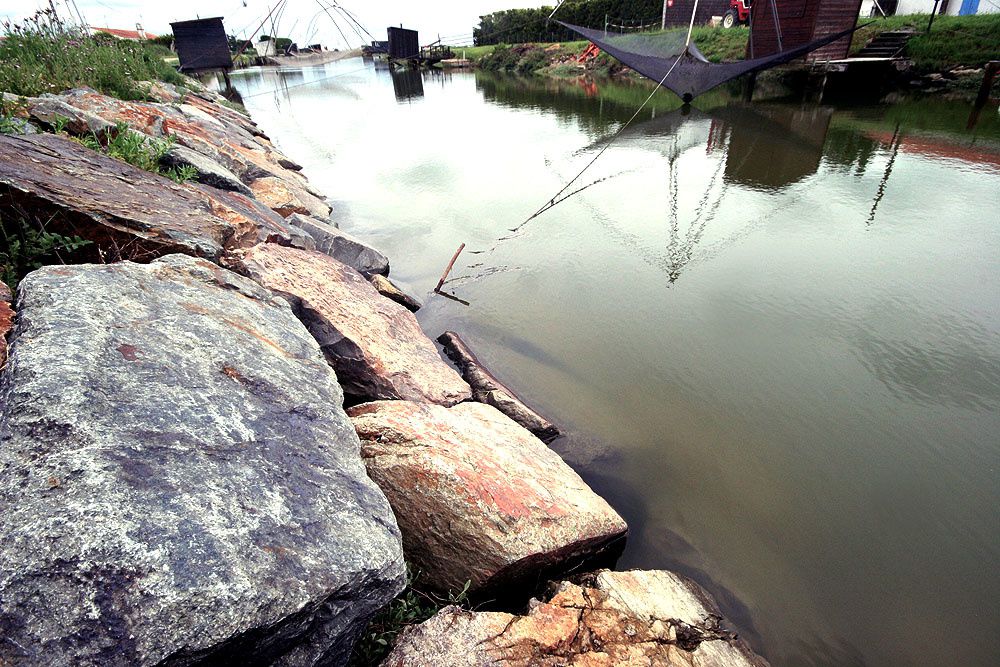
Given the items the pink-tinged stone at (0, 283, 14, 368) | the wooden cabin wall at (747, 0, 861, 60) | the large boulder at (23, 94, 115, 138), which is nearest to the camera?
the pink-tinged stone at (0, 283, 14, 368)

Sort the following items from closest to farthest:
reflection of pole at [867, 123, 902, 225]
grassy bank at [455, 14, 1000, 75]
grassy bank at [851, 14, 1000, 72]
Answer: reflection of pole at [867, 123, 902, 225] → grassy bank at [851, 14, 1000, 72] → grassy bank at [455, 14, 1000, 75]

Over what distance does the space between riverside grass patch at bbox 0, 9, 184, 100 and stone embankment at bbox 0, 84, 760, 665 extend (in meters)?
3.62

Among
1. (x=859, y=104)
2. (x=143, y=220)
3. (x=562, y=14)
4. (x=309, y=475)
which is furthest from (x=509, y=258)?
(x=562, y=14)

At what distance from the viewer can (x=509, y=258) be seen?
25.4 feet

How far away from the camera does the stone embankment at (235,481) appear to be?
56.0 inches

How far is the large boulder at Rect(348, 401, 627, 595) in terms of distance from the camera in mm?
2627

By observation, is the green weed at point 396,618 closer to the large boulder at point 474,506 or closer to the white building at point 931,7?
the large boulder at point 474,506

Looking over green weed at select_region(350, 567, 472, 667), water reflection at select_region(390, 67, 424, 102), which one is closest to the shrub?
green weed at select_region(350, 567, 472, 667)

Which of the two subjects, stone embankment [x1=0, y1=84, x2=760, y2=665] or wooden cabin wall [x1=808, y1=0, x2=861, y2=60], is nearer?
stone embankment [x1=0, y1=84, x2=760, y2=665]

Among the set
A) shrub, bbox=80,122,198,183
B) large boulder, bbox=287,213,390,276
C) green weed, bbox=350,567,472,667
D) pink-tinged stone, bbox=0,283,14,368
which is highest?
shrub, bbox=80,122,198,183

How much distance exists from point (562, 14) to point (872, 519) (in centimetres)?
5529

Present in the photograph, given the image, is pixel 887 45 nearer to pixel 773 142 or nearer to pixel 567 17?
pixel 773 142

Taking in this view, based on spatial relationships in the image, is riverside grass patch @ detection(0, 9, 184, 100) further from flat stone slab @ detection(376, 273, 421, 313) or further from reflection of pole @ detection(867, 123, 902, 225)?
reflection of pole @ detection(867, 123, 902, 225)

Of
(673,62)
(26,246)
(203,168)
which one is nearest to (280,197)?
(203,168)
